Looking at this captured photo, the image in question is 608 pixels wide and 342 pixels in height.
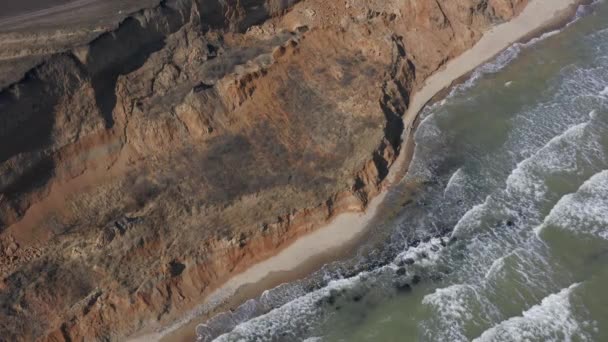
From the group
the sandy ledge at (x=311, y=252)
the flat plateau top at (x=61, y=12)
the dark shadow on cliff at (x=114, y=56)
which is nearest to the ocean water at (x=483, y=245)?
the sandy ledge at (x=311, y=252)

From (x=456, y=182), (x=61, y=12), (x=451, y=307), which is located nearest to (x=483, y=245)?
(x=451, y=307)

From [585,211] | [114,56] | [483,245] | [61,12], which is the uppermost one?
[61,12]

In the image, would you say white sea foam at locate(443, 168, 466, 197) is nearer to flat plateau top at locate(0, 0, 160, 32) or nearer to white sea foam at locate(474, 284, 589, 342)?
white sea foam at locate(474, 284, 589, 342)

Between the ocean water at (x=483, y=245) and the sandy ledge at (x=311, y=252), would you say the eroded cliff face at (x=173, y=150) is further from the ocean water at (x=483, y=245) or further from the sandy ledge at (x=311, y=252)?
the ocean water at (x=483, y=245)

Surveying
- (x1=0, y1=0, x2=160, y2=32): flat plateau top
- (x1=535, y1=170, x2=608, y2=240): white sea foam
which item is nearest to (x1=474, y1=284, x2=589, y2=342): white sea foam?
(x1=535, y1=170, x2=608, y2=240): white sea foam

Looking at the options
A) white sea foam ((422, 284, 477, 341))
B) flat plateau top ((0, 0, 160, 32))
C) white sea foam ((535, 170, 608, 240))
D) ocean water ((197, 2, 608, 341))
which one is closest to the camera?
white sea foam ((422, 284, 477, 341))

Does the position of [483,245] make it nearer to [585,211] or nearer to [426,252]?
[426,252]
